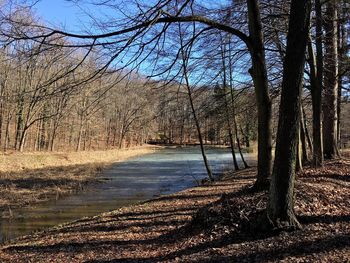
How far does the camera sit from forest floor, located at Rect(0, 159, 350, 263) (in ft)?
19.4

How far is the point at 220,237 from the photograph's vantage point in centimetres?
694

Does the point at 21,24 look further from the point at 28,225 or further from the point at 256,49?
the point at 28,225

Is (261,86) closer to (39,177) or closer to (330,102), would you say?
(330,102)

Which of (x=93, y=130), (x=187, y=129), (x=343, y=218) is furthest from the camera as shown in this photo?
(x=93, y=130)

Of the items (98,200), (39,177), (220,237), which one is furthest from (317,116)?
(39,177)

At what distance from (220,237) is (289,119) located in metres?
2.23

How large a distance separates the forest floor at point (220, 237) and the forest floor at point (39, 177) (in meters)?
8.22

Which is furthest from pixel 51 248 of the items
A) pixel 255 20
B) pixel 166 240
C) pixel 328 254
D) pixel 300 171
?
pixel 300 171

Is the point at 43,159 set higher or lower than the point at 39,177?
higher

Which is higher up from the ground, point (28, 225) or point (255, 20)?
point (255, 20)

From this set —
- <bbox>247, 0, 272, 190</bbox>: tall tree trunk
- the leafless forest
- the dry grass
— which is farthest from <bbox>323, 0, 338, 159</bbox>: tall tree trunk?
the dry grass

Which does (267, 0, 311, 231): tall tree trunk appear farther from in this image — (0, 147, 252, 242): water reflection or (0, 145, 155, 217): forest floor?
(0, 145, 155, 217): forest floor

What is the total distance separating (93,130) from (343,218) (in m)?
60.9

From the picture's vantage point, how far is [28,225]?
14.5 meters
